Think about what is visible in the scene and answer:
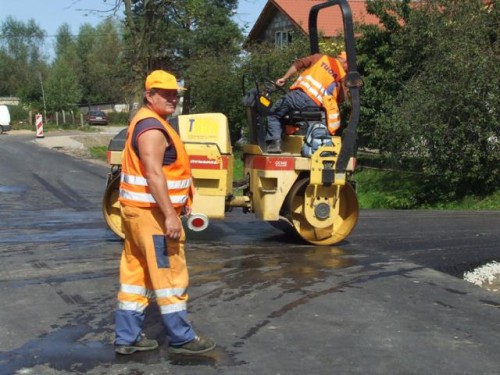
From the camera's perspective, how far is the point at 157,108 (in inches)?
173

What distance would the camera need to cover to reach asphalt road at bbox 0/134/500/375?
13.9 feet

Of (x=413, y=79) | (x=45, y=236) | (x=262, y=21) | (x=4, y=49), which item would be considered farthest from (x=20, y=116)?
(x=45, y=236)

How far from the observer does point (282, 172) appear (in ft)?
24.9

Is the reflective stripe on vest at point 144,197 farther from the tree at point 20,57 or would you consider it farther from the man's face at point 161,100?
the tree at point 20,57

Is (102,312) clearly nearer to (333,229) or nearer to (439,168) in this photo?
(333,229)

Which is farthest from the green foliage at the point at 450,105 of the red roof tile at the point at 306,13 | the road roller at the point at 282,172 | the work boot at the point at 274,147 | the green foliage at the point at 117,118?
the green foliage at the point at 117,118

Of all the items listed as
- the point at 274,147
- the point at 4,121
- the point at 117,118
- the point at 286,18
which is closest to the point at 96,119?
the point at 117,118

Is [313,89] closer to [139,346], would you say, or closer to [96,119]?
[139,346]

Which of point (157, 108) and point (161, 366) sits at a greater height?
point (157, 108)

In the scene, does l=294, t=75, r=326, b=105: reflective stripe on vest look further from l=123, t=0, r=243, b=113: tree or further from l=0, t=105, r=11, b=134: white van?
l=0, t=105, r=11, b=134: white van

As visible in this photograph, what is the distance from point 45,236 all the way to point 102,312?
3.72 m

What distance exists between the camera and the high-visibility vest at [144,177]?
14.1 feet


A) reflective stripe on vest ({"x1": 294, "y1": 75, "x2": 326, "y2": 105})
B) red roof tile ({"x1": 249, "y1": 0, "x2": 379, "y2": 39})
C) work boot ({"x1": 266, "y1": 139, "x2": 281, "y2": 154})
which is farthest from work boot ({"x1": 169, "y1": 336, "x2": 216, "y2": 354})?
red roof tile ({"x1": 249, "y1": 0, "x2": 379, "y2": 39})

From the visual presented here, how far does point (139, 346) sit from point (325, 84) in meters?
4.28
